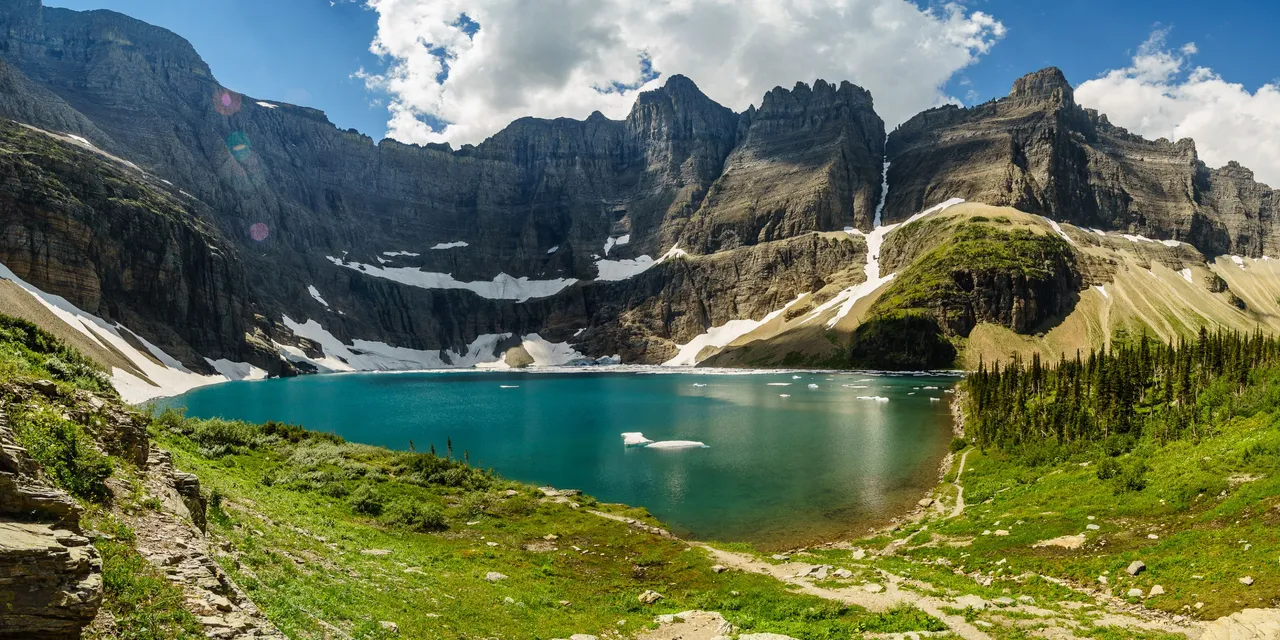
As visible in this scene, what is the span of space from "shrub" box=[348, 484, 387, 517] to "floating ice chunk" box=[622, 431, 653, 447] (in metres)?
33.7

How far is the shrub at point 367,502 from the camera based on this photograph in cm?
2625

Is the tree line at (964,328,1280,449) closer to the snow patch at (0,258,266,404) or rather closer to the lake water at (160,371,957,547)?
the lake water at (160,371,957,547)

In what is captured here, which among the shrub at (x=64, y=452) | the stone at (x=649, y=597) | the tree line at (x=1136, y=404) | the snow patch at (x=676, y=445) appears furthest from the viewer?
the snow patch at (x=676, y=445)

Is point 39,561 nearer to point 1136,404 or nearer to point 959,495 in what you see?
point 959,495

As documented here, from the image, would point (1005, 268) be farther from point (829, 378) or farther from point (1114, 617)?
point (1114, 617)

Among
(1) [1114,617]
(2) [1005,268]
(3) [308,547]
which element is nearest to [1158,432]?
(1) [1114,617]

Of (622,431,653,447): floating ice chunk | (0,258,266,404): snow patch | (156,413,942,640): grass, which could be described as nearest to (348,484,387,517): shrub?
(156,413,942,640): grass

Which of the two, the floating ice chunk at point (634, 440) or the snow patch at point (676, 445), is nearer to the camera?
the snow patch at point (676, 445)

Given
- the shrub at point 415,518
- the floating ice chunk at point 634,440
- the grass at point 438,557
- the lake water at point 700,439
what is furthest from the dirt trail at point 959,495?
the floating ice chunk at point 634,440

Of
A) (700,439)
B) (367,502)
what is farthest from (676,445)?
(367,502)

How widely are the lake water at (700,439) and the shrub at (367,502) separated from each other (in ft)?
51.4

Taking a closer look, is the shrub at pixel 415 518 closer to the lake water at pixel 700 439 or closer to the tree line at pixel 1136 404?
the lake water at pixel 700 439

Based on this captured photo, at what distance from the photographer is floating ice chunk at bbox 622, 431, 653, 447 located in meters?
59.5

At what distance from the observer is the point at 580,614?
16.8 meters
